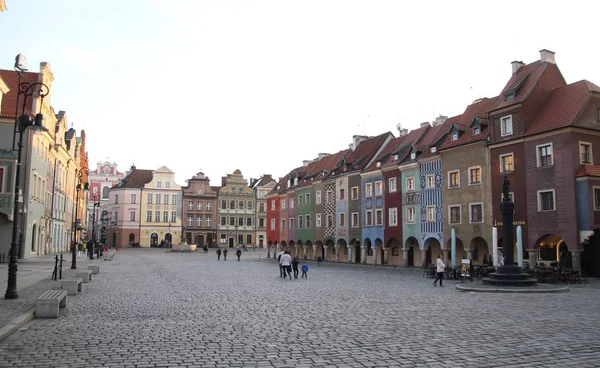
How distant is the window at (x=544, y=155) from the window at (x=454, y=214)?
7962 mm

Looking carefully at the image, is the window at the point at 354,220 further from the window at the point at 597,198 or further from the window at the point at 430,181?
the window at the point at 597,198

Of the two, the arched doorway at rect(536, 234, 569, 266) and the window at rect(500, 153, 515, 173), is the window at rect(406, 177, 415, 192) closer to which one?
the window at rect(500, 153, 515, 173)

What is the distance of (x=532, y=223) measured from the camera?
3284cm

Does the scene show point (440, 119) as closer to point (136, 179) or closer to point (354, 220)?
point (354, 220)

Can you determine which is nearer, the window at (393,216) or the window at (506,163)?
the window at (506,163)

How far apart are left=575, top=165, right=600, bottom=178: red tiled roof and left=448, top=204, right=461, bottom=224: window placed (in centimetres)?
1001

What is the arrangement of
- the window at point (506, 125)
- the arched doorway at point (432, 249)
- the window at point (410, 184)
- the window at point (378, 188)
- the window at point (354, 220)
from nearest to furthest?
the window at point (506, 125)
the arched doorway at point (432, 249)
the window at point (410, 184)
the window at point (378, 188)
the window at point (354, 220)

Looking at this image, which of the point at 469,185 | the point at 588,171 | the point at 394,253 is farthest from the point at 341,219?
the point at 588,171

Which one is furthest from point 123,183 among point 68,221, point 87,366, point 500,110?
point 87,366

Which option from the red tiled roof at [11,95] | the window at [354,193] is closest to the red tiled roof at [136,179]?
the red tiled roof at [11,95]

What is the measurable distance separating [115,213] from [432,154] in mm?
75519

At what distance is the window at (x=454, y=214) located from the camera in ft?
130

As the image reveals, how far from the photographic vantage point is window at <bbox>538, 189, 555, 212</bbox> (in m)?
32.0

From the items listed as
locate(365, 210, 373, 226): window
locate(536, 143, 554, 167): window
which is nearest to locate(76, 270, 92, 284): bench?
locate(536, 143, 554, 167): window
